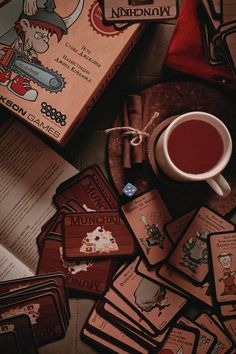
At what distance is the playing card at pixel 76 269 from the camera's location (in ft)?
3.64

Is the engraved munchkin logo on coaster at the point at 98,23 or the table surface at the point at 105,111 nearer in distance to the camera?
the engraved munchkin logo on coaster at the point at 98,23

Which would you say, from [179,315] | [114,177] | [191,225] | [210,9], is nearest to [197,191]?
[191,225]

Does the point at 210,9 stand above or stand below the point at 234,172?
above

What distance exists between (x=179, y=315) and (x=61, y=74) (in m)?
0.64

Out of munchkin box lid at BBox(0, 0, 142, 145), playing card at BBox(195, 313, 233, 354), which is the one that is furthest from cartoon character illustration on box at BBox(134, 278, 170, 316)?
munchkin box lid at BBox(0, 0, 142, 145)

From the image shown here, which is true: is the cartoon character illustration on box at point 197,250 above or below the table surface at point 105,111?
below

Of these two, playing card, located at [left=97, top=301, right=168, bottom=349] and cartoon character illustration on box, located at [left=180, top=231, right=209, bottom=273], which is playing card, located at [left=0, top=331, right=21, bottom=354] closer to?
playing card, located at [left=97, top=301, right=168, bottom=349]

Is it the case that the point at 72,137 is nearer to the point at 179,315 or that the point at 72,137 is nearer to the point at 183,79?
the point at 183,79

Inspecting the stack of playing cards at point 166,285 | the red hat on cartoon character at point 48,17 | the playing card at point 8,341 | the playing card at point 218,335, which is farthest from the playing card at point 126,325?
the red hat on cartoon character at point 48,17

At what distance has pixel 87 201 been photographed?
1.14 meters

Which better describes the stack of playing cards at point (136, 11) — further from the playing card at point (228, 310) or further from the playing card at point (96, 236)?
the playing card at point (228, 310)

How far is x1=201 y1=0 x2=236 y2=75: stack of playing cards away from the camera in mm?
992

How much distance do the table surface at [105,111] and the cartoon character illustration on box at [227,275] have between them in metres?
0.10

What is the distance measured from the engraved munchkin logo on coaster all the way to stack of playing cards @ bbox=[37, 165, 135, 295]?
361 millimetres
